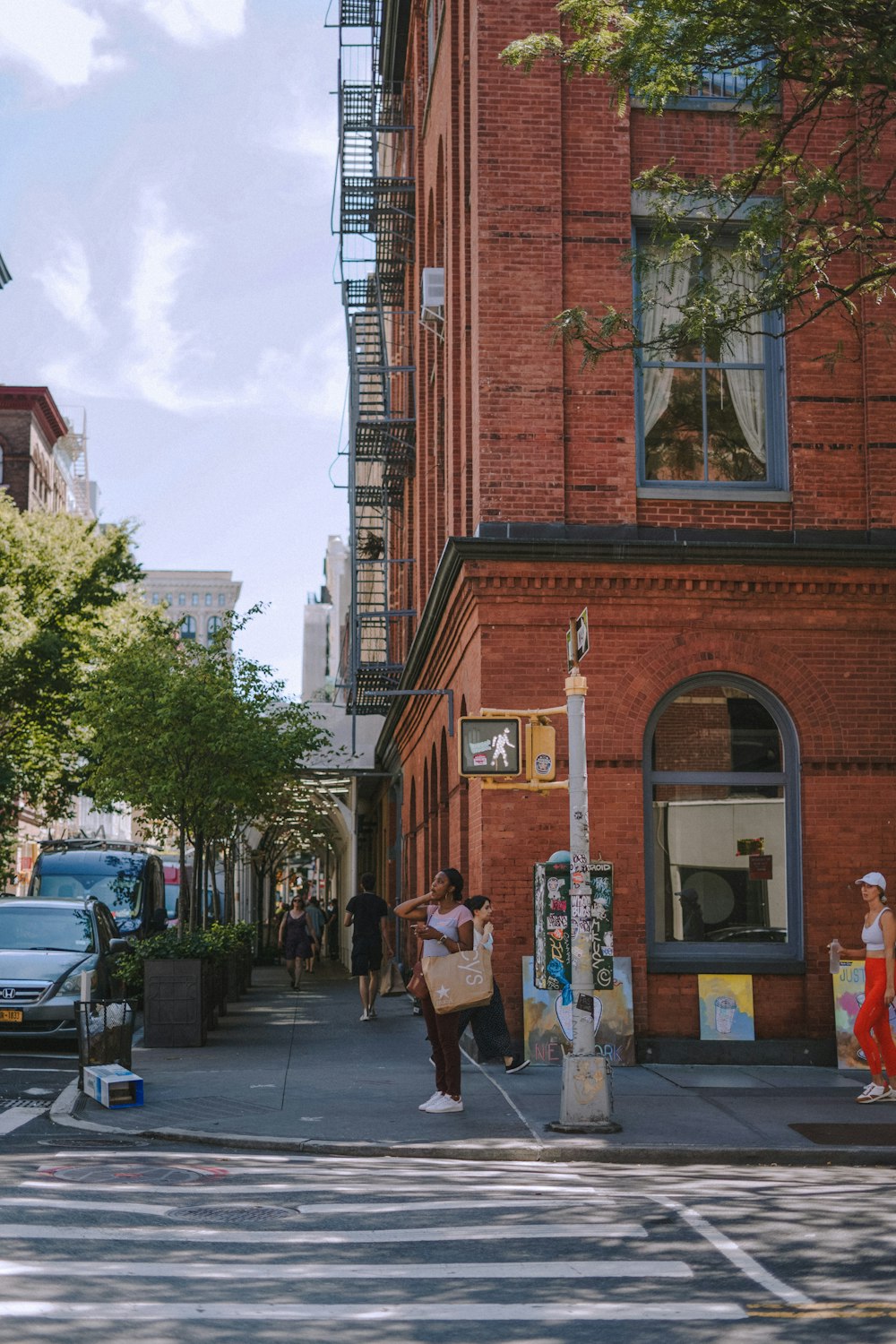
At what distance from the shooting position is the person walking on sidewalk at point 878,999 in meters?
12.1

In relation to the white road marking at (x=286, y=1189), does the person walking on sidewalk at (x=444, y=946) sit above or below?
above

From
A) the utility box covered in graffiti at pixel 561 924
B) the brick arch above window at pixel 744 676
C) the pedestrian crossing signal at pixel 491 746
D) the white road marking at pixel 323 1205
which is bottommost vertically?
the white road marking at pixel 323 1205

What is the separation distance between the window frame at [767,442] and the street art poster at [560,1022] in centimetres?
474

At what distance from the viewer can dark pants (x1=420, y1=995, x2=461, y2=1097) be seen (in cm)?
1147

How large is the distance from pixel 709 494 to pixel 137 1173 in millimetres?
9283

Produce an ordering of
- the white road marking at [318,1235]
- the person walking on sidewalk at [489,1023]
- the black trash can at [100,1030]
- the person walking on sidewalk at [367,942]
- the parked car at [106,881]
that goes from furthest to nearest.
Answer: the parked car at [106,881] < the person walking on sidewalk at [367,942] < the person walking on sidewalk at [489,1023] < the black trash can at [100,1030] < the white road marking at [318,1235]

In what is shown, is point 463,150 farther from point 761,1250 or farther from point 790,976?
point 761,1250

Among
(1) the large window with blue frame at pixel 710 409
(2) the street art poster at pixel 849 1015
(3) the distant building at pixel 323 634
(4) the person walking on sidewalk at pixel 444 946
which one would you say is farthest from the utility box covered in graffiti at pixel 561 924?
(3) the distant building at pixel 323 634

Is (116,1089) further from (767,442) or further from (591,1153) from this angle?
(767,442)

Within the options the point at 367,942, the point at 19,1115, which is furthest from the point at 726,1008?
the point at 367,942

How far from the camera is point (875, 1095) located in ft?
Answer: 39.8

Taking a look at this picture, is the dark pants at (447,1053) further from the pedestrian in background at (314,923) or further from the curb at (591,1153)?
the pedestrian in background at (314,923)

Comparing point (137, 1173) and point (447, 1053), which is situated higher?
point (447, 1053)

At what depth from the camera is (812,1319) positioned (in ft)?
18.7
